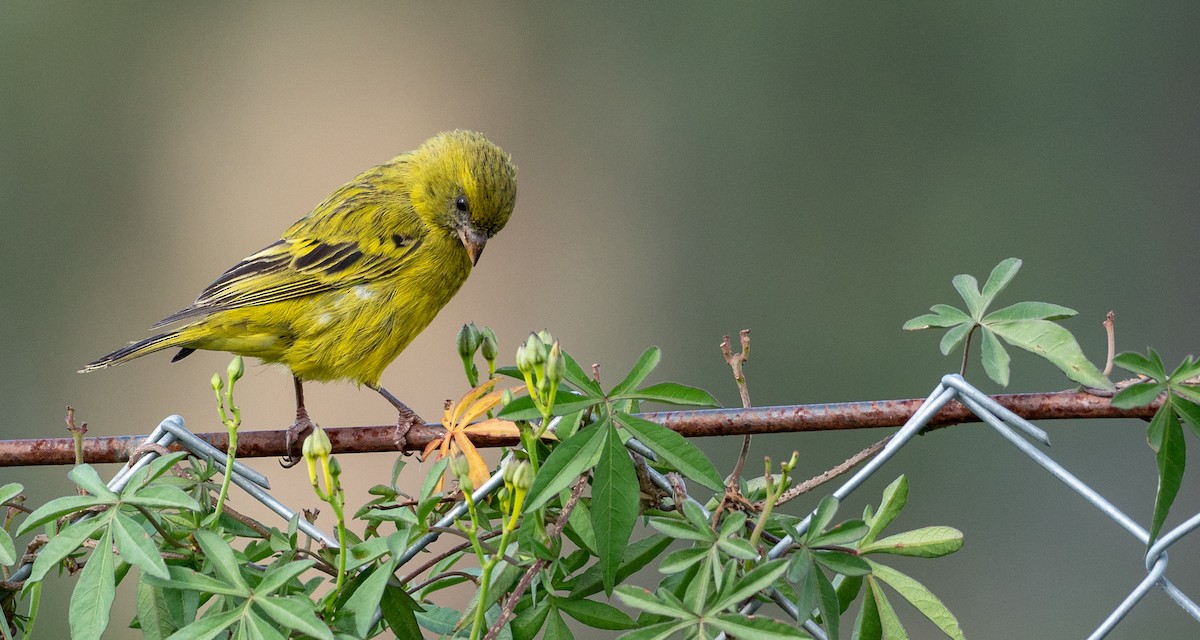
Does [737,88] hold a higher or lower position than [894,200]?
higher

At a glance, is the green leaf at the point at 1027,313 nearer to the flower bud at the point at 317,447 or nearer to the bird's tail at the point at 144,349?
the flower bud at the point at 317,447

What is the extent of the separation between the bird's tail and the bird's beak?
1.04m

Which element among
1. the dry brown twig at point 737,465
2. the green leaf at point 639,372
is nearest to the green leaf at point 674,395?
the green leaf at point 639,372

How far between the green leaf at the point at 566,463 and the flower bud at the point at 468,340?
18.7 inches

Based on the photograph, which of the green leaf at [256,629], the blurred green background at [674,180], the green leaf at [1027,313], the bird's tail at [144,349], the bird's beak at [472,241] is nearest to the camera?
the green leaf at [256,629]

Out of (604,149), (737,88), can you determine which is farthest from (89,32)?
(737,88)

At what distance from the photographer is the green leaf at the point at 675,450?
154cm

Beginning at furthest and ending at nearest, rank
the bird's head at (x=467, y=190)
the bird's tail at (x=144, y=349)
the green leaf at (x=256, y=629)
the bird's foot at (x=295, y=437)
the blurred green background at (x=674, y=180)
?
1. the blurred green background at (x=674, y=180)
2. the bird's head at (x=467, y=190)
3. the bird's tail at (x=144, y=349)
4. the bird's foot at (x=295, y=437)
5. the green leaf at (x=256, y=629)

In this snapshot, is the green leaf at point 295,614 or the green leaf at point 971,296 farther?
the green leaf at point 971,296

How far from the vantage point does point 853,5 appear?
7.61 m

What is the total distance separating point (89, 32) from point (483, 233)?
4.77 metres

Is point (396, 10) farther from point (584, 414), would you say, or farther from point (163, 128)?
point (584, 414)

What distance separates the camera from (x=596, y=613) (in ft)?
5.18

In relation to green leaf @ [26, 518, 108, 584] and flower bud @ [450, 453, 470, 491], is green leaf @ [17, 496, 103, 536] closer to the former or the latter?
green leaf @ [26, 518, 108, 584]
